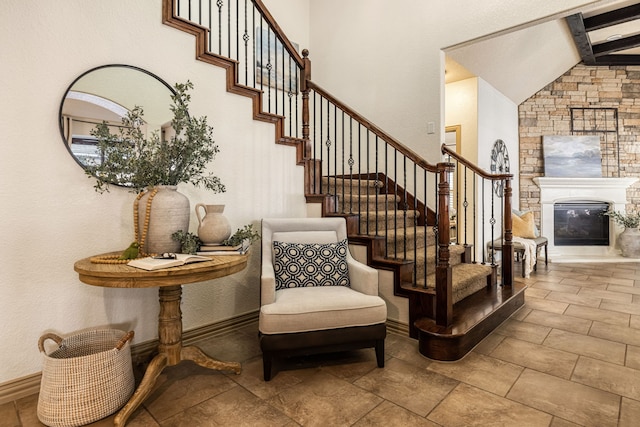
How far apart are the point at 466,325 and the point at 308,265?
3.85ft

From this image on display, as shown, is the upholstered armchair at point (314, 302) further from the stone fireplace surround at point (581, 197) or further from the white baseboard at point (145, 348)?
the stone fireplace surround at point (581, 197)

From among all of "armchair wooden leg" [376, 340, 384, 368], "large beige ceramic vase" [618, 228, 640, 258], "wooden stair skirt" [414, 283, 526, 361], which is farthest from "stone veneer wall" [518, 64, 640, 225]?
"armchair wooden leg" [376, 340, 384, 368]

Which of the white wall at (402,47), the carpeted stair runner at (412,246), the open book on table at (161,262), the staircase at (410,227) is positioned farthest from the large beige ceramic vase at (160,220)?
the white wall at (402,47)

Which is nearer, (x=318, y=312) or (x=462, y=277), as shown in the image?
(x=318, y=312)

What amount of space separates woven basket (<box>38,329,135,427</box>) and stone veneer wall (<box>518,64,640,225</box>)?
6.84 metres

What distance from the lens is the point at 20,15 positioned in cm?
188

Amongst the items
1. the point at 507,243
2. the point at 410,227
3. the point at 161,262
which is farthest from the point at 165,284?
the point at 507,243

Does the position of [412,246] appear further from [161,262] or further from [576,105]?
[576,105]

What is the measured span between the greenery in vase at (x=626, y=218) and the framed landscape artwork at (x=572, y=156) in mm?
732

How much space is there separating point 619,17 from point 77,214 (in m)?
6.60

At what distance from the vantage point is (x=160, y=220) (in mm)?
1943

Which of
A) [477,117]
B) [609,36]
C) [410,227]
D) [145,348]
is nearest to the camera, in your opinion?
[145,348]

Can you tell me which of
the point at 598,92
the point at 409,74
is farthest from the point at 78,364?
the point at 598,92

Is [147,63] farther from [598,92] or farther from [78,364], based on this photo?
[598,92]
